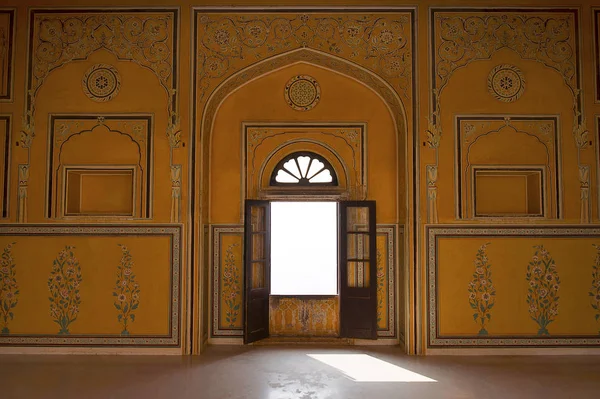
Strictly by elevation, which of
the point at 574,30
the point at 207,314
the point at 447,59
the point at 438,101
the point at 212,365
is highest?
the point at 574,30

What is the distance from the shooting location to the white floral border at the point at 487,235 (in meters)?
4.92

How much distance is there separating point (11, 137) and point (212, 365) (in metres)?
3.20

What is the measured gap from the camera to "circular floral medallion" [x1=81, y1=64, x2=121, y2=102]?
16.7ft

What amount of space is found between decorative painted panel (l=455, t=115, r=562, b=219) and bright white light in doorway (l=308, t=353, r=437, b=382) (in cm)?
183

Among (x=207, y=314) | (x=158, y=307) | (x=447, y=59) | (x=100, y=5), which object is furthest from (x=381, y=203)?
(x=100, y=5)

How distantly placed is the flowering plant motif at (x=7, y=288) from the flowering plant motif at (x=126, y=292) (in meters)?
1.05

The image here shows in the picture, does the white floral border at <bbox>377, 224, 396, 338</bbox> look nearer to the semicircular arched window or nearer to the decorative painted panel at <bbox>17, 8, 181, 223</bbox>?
the semicircular arched window

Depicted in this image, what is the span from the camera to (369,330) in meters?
5.27

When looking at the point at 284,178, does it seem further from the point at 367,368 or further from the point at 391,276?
the point at 367,368

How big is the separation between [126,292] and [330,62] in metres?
3.33

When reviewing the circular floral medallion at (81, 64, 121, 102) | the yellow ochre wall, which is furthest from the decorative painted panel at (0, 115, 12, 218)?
the circular floral medallion at (81, 64, 121, 102)

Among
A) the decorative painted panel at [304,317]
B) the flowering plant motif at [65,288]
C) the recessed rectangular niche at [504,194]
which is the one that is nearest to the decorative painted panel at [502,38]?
the recessed rectangular niche at [504,194]

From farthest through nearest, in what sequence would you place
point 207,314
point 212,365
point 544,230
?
1. point 207,314
2. point 544,230
3. point 212,365

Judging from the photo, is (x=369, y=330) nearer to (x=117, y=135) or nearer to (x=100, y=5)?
(x=117, y=135)
